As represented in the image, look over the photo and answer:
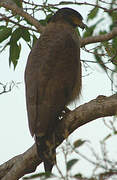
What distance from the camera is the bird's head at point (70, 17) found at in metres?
5.15

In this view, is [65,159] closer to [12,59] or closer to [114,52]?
[114,52]

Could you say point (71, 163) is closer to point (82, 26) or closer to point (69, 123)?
point (69, 123)

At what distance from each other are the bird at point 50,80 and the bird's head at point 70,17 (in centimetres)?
16

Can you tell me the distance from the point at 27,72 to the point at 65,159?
236cm

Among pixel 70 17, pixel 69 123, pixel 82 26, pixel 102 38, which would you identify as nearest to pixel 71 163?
pixel 69 123

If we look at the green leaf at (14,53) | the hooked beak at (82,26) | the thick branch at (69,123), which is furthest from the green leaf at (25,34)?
the thick branch at (69,123)

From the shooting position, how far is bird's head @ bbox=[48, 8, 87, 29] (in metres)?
5.15

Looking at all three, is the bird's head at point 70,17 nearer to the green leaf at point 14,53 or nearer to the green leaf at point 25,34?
the green leaf at point 25,34

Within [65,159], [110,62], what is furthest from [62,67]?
[65,159]

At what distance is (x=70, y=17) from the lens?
17.3 feet

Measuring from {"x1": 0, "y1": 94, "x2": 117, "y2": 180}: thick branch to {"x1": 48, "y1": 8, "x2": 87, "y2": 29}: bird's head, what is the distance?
1.82m

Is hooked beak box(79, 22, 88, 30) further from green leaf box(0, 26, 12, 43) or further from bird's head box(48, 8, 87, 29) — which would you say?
green leaf box(0, 26, 12, 43)

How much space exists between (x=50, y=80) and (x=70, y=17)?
1.45m

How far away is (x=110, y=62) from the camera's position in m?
3.61
